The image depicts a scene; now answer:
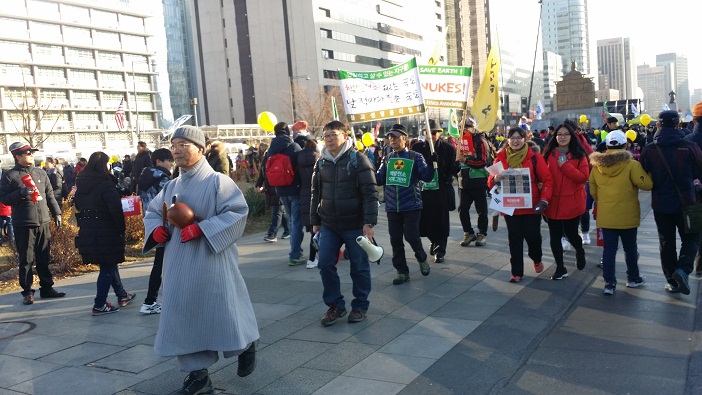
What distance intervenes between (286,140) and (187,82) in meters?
122

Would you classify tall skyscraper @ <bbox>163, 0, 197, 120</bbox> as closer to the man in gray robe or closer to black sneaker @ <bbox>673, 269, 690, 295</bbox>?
black sneaker @ <bbox>673, 269, 690, 295</bbox>

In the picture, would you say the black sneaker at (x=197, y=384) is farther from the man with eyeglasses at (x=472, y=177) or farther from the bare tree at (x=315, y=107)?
the bare tree at (x=315, y=107)

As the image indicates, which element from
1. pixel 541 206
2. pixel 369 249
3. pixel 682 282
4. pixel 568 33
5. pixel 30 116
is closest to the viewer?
pixel 369 249

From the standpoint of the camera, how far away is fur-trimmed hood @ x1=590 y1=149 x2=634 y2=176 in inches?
255

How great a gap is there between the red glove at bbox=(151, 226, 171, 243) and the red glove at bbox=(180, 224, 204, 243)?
0.25m

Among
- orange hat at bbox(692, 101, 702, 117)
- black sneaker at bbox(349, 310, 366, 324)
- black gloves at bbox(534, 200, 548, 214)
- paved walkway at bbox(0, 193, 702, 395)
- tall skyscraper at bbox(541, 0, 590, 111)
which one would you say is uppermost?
tall skyscraper at bbox(541, 0, 590, 111)

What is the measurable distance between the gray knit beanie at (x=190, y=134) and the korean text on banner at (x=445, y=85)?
18.3ft

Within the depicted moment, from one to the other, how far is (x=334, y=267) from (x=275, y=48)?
83.1 meters

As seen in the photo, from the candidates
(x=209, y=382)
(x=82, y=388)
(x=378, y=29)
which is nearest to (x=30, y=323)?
(x=82, y=388)

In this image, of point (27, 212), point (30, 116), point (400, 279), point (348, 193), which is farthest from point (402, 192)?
point (30, 116)

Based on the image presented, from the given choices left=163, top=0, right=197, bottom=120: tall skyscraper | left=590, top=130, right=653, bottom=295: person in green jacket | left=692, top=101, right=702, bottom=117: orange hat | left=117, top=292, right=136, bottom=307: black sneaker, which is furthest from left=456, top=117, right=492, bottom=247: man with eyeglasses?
left=163, top=0, right=197, bottom=120: tall skyscraper

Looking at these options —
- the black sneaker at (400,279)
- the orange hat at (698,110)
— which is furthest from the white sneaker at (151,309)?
the orange hat at (698,110)

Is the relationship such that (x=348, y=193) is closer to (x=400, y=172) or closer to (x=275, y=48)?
(x=400, y=172)

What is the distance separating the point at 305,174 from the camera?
28.8 feet
